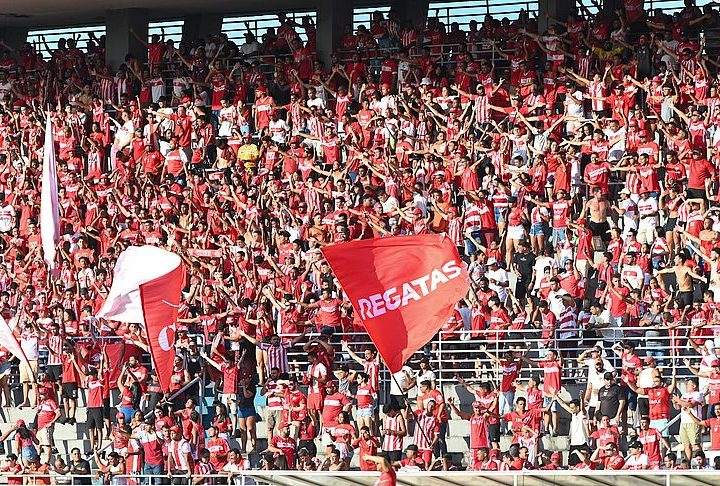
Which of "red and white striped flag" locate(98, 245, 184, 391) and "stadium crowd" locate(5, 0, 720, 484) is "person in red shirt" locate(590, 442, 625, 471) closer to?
"stadium crowd" locate(5, 0, 720, 484)

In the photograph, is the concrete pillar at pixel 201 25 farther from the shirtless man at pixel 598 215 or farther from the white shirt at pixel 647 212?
the white shirt at pixel 647 212

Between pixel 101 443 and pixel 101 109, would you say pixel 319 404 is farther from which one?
pixel 101 109

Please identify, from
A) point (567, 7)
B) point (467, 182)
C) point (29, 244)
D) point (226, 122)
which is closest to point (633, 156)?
point (467, 182)

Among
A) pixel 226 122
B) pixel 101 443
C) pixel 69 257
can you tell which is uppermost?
pixel 226 122

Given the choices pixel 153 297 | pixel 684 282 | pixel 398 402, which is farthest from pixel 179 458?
pixel 684 282

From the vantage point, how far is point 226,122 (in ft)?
92.2

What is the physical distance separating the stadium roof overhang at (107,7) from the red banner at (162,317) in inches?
421

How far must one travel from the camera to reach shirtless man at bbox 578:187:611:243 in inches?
919

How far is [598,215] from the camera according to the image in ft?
76.6

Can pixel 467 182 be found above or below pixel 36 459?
above

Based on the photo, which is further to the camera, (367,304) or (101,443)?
(101,443)

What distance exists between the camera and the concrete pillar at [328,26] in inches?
1150

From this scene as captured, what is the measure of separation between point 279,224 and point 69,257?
3.31 m

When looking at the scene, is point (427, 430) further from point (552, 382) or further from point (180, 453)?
point (180, 453)
